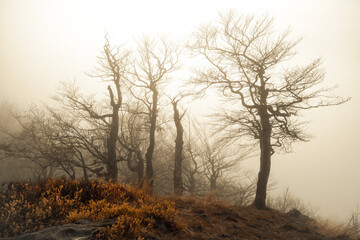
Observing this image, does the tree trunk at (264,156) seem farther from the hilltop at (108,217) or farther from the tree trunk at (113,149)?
the tree trunk at (113,149)

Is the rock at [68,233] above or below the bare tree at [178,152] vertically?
below

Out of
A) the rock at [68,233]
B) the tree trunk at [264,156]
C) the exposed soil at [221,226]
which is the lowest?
the exposed soil at [221,226]

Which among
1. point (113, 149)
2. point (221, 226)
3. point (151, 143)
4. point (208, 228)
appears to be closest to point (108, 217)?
point (208, 228)

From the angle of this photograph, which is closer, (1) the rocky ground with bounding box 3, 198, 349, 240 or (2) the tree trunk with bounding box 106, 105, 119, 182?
(1) the rocky ground with bounding box 3, 198, 349, 240

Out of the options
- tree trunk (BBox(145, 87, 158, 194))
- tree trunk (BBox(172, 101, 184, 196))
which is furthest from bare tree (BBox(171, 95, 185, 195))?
tree trunk (BBox(145, 87, 158, 194))

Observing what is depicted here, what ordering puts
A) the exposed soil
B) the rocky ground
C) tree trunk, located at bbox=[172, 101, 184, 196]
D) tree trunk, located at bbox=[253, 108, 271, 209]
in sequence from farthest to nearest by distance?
1. tree trunk, located at bbox=[172, 101, 184, 196]
2. tree trunk, located at bbox=[253, 108, 271, 209]
3. the exposed soil
4. the rocky ground

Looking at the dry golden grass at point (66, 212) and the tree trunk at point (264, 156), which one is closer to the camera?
the dry golden grass at point (66, 212)

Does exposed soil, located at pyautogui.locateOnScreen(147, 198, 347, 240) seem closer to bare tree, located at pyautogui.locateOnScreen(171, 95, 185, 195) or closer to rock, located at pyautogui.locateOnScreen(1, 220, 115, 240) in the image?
rock, located at pyautogui.locateOnScreen(1, 220, 115, 240)

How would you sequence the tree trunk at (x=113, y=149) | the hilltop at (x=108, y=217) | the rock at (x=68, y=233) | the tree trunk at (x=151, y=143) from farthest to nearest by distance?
the tree trunk at (x=151, y=143) → the tree trunk at (x=113, y=149) → the hilltop at (x=108, y=217) → the rock at (x=68, y=233)

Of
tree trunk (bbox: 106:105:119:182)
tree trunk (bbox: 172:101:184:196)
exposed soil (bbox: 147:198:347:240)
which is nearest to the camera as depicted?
exposed soil (bbox: 147:198:347:240)

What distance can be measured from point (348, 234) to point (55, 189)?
9399 millimetres

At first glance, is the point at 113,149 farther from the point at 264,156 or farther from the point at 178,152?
the point at 264,156

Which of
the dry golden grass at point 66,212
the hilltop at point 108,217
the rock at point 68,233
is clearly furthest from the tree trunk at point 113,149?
the rock at point 68,233

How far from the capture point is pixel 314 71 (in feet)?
35.1
